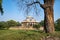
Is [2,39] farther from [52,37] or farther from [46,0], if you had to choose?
[46,0]

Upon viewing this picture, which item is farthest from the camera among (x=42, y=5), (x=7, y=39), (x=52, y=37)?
(x=42, y=5)

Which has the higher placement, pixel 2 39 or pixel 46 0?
pixel 46 0

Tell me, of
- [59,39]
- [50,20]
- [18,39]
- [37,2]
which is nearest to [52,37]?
[59,39]

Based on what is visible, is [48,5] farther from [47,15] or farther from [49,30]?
[49,30]

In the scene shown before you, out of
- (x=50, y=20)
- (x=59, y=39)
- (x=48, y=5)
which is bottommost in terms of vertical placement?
(x=59, y=39)

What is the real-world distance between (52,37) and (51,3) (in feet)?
13.3

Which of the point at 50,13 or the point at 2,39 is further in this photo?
the point at 50,13

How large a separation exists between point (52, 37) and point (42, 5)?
3694mm

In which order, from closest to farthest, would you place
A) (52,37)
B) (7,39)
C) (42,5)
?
(7,39) → (52,37) → (42,5)

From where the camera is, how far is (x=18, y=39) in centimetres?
1166

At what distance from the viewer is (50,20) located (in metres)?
15.5

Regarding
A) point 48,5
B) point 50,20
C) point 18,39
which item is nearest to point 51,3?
point 48,5

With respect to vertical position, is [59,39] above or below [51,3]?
below

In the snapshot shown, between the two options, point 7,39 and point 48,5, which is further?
point 48,5
